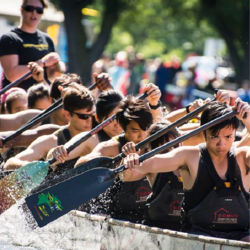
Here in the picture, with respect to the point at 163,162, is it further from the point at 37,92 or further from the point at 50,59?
the point at 37,92

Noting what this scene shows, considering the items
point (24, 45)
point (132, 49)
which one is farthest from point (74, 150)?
point (132, 49)

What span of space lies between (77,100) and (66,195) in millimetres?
1091

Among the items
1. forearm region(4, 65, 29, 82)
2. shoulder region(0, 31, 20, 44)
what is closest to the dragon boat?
forearm region(4, 65, 29, 82)

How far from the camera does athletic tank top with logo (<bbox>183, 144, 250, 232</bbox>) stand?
4.73 metres

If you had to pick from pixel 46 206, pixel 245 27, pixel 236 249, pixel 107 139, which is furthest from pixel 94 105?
pixel 245 27

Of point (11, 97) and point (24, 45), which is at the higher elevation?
point (24, 45)

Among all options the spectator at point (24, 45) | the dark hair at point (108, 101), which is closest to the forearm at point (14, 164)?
the dark hair at point (108, 101)

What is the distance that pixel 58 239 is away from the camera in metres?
5.61

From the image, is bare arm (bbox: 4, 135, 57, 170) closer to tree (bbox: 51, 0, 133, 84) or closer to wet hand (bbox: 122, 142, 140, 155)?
wet hand (bbox: 122, 142, 140, 155)

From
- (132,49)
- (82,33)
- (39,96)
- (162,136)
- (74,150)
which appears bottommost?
(132,49)

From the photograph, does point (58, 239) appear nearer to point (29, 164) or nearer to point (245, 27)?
point (29, 164)

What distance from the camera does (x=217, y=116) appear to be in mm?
5000

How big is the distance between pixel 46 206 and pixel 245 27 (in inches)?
599

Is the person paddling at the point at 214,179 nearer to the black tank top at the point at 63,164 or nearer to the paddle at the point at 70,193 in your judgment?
the paddle at the point at 70,193
